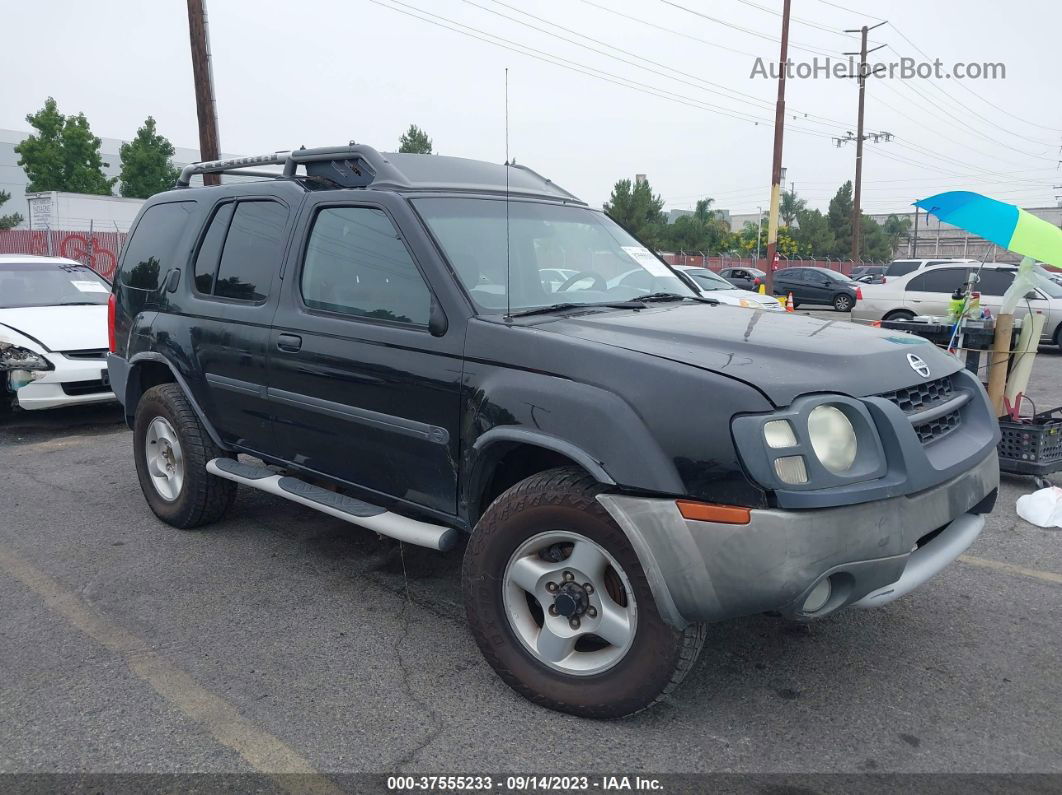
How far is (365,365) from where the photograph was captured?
11.5 ft

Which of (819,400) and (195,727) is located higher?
(819,400)

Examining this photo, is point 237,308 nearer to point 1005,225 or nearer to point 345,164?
point 345,164

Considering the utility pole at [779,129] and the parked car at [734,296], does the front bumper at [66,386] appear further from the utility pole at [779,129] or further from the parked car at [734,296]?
the utility pole at [779,129]

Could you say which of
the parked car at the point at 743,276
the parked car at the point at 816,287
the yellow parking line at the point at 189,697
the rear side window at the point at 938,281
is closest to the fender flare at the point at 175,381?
the yellow parking line at the point at 189,697

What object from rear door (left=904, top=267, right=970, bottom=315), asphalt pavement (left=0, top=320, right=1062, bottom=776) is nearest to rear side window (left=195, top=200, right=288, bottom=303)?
asphalt pavement (left=0, top=320, right=1062, bottom=776)

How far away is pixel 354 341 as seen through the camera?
3559 mm

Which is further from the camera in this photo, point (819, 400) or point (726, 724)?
point (726, 724)

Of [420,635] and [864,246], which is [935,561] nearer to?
[420,635]

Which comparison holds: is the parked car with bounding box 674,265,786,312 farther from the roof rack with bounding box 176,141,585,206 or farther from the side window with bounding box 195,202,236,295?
the side window with bounding box 195,202,236,295

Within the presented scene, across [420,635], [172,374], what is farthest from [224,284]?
[420,635]

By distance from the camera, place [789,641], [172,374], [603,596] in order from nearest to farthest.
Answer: [603,596] < [789,641] < [172,374]

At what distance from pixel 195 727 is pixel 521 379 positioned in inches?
63.2

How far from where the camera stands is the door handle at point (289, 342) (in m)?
3.81

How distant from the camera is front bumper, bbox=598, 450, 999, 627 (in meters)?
2.47
